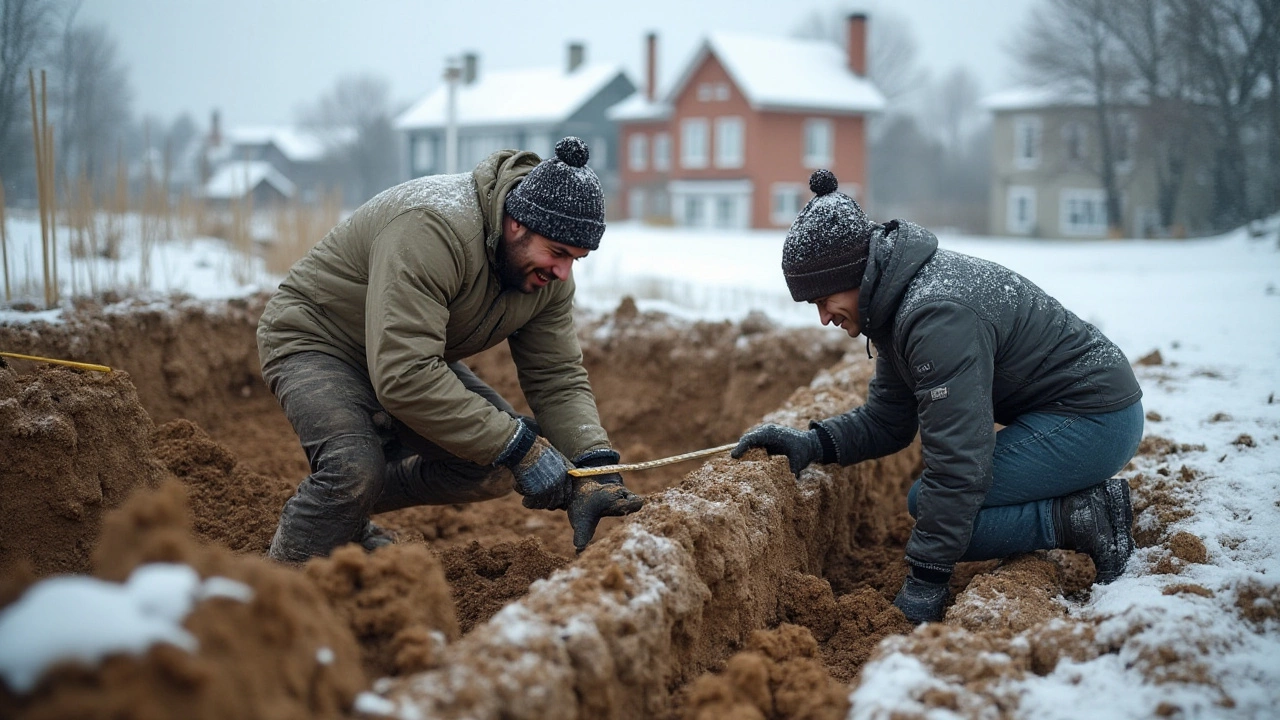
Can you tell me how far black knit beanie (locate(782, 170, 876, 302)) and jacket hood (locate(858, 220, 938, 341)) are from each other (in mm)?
40

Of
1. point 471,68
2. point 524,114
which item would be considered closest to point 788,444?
point 524,114

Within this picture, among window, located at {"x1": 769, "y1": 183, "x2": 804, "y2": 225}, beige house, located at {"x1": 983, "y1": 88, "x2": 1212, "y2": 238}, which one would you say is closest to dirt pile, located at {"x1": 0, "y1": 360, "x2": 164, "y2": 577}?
beige house, located at {"x1": 983, "y1": 88, "x2": 1212, "y2": 238}

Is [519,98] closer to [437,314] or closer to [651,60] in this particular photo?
[651,60]

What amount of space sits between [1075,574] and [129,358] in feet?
18.8

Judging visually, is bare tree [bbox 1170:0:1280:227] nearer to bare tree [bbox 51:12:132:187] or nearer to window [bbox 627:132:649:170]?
bare tree [bbox 51:12:132:187]

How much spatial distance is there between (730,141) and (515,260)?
3135cm

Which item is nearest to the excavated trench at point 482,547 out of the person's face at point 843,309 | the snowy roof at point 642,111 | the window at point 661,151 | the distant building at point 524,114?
the person's face at point 843,309

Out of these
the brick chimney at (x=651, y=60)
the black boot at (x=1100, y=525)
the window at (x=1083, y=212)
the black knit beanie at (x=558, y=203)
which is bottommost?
the black boot at (x=1100, y=525)

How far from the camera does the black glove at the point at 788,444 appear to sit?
404cm

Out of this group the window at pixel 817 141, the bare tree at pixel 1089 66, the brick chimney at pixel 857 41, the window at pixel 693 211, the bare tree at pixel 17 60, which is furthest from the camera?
the brick chimney at pixel 857 41

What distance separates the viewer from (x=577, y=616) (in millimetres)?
2477

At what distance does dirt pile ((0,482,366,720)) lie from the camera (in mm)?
1587

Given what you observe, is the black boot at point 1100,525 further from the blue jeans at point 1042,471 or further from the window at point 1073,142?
the window at point 1073,142

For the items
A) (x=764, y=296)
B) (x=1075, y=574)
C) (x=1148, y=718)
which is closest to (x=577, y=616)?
(x=1148, y=718)
